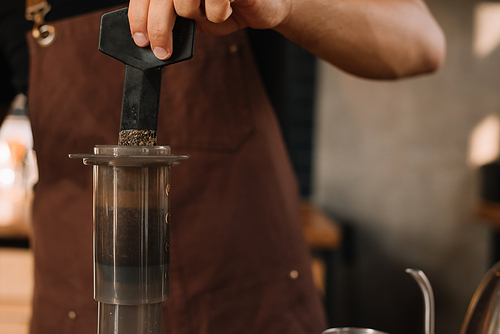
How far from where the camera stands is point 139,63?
291mm

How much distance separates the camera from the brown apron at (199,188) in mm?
621

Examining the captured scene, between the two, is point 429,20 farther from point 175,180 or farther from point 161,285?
point 161,285

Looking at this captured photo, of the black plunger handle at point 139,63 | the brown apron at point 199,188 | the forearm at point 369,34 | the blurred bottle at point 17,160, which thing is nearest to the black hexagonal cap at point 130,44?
the black plunger handle at point 139,63

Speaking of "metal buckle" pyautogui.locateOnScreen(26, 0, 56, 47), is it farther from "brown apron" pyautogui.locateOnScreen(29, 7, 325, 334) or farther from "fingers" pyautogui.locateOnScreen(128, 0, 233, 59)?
"fingers" pyautogui.locateOnScreen(128, 0, 233, 59)

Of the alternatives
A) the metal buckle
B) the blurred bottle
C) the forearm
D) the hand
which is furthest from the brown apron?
the blurred bottle

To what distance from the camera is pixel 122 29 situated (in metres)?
0.30

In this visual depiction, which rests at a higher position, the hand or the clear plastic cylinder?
the hand

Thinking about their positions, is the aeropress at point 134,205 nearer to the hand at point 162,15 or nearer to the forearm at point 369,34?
the hand at point 162,15

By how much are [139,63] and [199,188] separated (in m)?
0.36

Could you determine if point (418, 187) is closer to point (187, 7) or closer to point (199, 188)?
point (199, 188)

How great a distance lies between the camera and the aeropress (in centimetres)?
27

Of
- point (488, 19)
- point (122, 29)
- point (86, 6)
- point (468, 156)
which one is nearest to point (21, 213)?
point (86, 6)

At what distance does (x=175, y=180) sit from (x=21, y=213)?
1216 millimetres

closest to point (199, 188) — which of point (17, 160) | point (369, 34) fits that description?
point (369, 34)
